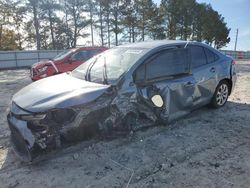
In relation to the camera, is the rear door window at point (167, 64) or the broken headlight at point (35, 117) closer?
the broken headlight at point (35, 117)

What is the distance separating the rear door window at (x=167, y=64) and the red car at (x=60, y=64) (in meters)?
5.64

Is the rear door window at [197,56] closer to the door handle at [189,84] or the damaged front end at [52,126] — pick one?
the door handle at [189,84]

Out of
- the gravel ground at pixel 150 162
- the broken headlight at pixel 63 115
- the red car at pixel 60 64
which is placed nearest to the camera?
the gravel ground at pixel 150 162

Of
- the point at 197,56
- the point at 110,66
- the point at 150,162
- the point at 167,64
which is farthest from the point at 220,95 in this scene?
the point at 150,162

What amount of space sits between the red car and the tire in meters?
5.71

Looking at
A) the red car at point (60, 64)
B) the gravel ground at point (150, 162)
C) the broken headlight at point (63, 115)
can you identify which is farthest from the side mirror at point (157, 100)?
the red car at point (60, 64)

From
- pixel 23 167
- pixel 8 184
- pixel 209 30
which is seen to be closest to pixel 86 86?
pixel 23 167

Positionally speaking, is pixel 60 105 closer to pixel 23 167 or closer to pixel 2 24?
pixel 23 167

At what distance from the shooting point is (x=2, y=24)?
31375mm

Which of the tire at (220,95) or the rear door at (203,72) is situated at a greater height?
the rear door at (203,72)

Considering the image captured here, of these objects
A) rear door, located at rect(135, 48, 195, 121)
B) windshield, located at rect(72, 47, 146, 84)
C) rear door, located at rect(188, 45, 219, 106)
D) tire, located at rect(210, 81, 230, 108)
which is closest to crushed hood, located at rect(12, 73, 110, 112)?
windshield, located at rect(72, 47, 146, 84)

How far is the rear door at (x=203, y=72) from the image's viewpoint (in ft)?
15.4

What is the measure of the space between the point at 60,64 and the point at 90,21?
22.7 metres

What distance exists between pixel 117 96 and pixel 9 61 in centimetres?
1828
